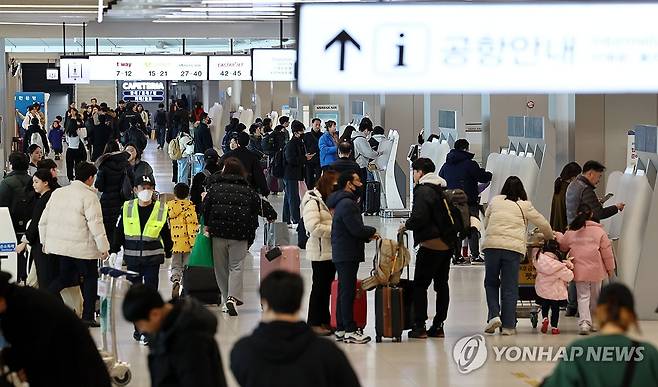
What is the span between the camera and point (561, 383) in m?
5.12

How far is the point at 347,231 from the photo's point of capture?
35.2ft

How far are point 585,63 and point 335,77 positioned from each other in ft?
3.50

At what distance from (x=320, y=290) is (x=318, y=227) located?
2.04 feet

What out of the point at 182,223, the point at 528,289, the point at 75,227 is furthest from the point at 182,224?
the point at 528,289

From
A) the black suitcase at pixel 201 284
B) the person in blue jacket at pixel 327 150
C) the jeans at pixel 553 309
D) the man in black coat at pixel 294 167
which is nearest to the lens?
the jeans at pixel 553 309

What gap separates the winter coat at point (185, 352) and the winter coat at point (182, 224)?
6984mm

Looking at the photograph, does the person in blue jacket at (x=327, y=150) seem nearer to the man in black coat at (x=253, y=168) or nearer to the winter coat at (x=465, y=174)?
the man in black coat at (x=253, y=168)

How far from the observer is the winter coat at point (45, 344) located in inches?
234

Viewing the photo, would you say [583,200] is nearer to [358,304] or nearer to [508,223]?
[508,223]

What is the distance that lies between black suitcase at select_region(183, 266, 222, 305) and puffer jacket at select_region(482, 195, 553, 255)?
2.98 metres

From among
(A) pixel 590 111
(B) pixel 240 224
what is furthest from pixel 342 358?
(A) pixel 590 111

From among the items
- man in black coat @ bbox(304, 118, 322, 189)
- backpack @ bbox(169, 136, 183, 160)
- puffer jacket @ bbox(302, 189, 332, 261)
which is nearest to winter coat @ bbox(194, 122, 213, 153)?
backpack @ bbox(169, 136, 183, 160)

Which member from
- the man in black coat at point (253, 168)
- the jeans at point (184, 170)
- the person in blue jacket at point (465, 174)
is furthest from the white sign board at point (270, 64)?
the person in blue jacket at point (465, 174)

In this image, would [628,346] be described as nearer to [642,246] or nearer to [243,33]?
[642,246]
